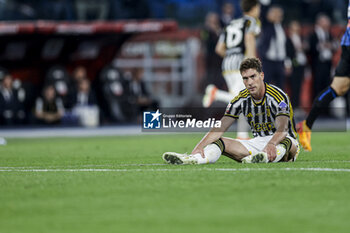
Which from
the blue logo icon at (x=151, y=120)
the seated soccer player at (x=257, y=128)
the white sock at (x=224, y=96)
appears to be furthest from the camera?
the white sock at (x=224, y=96)

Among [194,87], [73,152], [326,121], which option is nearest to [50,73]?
[194,87]

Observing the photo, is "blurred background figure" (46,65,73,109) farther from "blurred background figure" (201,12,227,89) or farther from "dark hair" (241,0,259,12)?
"dark hair" (241,0,259,12)

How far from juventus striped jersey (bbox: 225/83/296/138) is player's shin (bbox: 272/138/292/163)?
8.6 inches

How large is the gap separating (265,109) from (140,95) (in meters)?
13.0

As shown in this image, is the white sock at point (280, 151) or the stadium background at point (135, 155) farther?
the white sock at point (280, 151)

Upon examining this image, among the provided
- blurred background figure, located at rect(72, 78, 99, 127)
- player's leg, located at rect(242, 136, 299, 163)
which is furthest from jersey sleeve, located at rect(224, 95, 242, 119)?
blurred background figure, located at rect(72, 78, 99, 127)

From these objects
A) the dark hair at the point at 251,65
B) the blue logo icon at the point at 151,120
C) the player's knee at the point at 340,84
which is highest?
the dark hair at the point at 251,65

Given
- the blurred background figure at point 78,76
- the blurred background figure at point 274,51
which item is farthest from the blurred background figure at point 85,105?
the blurred background figure at point 274,51

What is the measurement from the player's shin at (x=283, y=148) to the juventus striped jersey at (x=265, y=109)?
0.72 ft

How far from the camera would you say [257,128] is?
8570 mm

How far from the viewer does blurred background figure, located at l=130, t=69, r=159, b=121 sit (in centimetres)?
2103

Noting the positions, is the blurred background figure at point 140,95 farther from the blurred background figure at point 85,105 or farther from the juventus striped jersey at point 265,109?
the juventus striped jersey at point 265,109

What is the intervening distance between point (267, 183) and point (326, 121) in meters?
15.7

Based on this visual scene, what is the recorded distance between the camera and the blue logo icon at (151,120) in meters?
10.6
